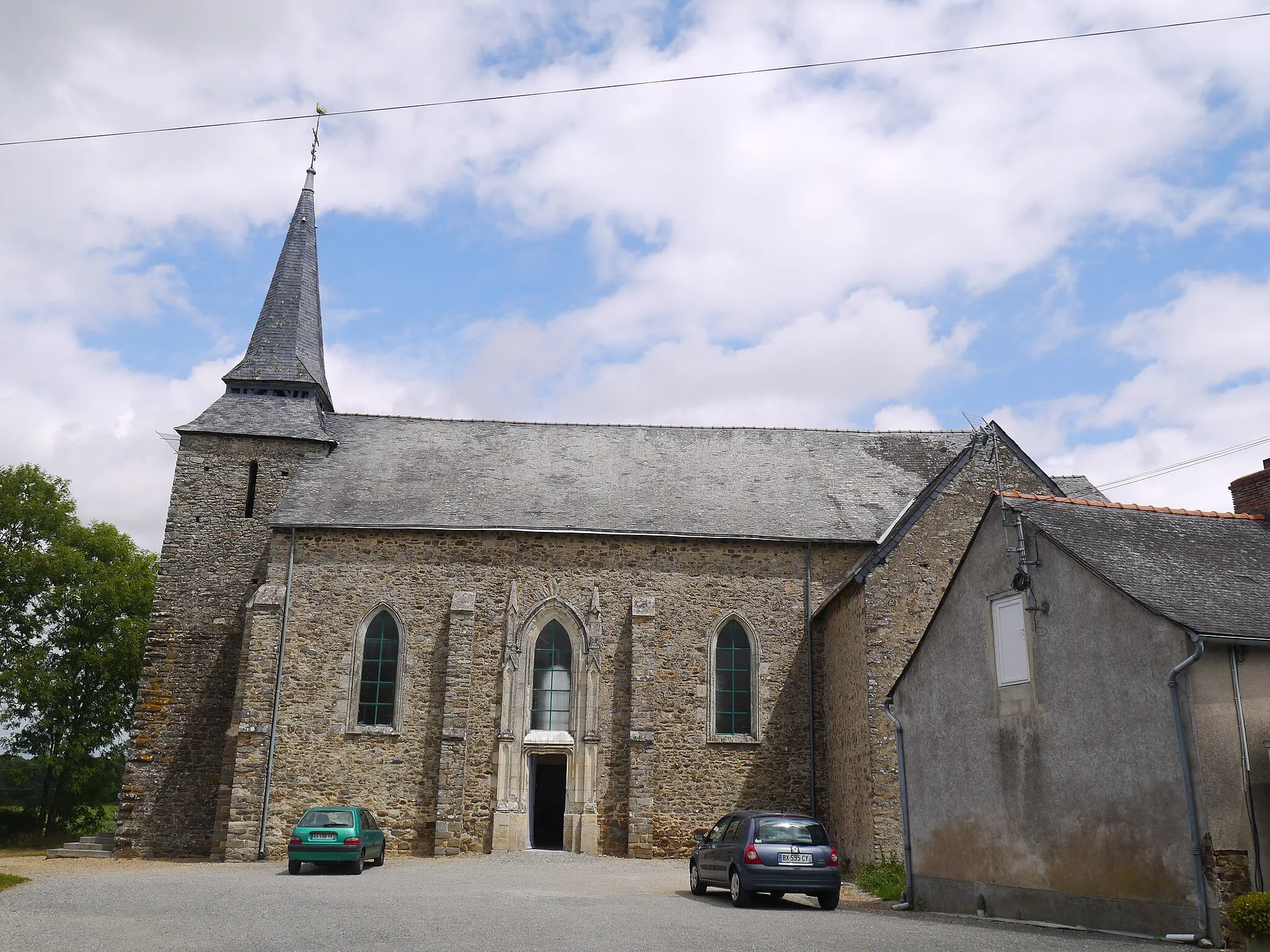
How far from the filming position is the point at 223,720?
2289cm

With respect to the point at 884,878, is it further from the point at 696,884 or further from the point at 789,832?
the point at 789,832

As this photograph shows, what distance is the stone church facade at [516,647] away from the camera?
21203 millimetres

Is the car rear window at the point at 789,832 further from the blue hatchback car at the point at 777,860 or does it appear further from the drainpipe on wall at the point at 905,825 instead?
the drainpipe on wall at the point at 905,825

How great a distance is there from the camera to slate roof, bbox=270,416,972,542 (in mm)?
23547

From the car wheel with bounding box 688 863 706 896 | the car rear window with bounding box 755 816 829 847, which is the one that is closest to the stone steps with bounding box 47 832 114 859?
the car wheel with bounding box 688 863 706 896

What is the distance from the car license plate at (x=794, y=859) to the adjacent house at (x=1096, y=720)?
2.11 m

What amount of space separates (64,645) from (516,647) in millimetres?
16731

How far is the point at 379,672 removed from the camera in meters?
22.4

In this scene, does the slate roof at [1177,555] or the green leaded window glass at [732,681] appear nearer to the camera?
the slate roof at [1177,555]

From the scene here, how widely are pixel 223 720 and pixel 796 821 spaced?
1473 centimetres

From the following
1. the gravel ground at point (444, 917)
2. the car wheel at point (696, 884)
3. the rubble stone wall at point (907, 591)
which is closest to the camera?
the gravel ground at point (444, 917)

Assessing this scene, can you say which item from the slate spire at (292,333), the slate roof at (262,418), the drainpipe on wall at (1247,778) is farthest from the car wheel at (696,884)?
the slate spire at (292,333)

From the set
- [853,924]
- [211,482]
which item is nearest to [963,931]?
[853,924]

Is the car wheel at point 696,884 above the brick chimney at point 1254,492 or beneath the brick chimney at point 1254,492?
beneath
